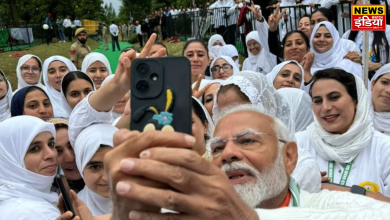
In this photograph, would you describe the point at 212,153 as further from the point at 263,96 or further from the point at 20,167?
the point at 20,167

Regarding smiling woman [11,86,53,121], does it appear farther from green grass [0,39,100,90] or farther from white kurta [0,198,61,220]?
green grass [0,39,100,90]

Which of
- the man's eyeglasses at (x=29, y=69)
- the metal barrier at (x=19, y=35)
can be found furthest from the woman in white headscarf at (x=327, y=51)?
the metal barrier at (x=19, y=35)

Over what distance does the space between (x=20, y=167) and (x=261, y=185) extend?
5.32ft

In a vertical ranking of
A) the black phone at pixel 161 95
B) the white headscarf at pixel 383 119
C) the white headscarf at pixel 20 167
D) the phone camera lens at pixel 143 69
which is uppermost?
the phone camera lens at pixel 143 69

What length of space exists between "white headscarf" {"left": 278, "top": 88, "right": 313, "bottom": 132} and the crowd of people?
0.01m

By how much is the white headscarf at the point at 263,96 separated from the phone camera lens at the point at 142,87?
1582mm

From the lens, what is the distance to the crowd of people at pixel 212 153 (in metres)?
0.91

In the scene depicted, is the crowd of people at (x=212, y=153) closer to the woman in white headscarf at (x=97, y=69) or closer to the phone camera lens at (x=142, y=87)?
the phone camera lens at (x=142, y=87)

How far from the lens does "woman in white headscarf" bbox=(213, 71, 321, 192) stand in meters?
2.41

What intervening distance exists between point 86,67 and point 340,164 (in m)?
3.47

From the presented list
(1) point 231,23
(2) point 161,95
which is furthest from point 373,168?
(1) point 231,23

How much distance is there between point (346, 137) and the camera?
3.06 m

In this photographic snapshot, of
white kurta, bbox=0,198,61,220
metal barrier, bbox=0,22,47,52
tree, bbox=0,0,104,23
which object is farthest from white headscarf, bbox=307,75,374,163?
tree, bbox=0,0,104,23

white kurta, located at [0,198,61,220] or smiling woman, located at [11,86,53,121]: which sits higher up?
smiling woman, located at [11,86,53,121]
